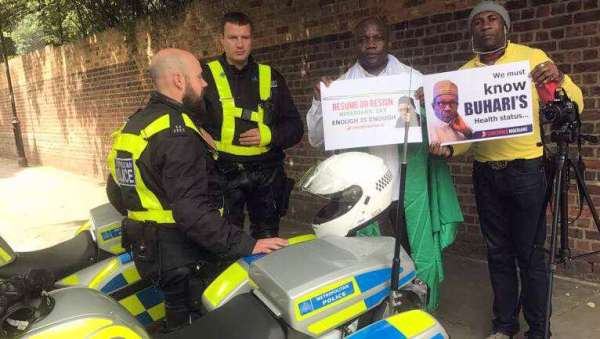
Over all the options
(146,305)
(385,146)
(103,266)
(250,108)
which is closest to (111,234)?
(103,266)

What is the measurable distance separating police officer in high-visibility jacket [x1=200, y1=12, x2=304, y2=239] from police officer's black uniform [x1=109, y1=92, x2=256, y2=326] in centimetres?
88

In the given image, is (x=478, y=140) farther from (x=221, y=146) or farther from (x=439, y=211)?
(x=221, y=146)

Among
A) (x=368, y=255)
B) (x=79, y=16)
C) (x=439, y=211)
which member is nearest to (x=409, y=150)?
(x=439, y=211)

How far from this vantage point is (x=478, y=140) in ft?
9.00

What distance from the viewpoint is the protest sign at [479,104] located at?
2.65 metres

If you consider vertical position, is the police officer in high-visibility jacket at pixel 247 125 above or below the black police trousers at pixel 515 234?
above

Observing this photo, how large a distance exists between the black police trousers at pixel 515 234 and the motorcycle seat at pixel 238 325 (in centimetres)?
154

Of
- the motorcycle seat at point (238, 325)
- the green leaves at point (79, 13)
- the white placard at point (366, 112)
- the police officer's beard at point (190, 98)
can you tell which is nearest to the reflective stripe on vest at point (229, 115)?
the white placard at point (366, 112)

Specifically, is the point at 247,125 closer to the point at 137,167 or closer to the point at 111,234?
the point at 111,234

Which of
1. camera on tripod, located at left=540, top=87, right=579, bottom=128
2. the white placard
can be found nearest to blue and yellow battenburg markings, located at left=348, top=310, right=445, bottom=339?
camera on tripod, located at left=540, top=87, right=579, bottom=128

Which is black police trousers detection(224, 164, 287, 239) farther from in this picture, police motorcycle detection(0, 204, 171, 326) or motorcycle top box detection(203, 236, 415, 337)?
motorcycle top box detection(203, 236, 415, 337)

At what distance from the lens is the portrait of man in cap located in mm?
2793

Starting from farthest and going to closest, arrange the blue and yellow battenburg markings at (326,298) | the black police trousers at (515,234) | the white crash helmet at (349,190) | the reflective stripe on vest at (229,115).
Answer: the reflective stripe on vest at (229,115) → the black police trousers at (515,234) → the white crash helmet at (349,190) → the blue and yellow battenburg markings at (326,298)

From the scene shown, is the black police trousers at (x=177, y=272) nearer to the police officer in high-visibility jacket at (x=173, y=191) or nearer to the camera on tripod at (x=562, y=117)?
the police officer in high-visibility jacket at (x=173, y=191)
